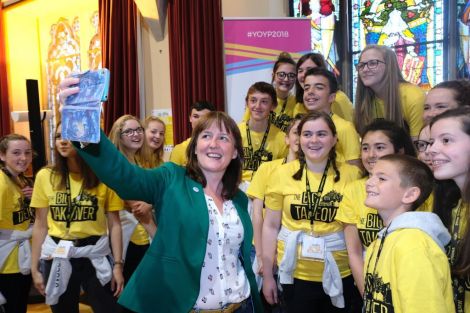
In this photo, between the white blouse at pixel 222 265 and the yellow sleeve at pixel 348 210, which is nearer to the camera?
the white blouse at pixel 222 265

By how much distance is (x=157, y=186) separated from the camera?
1.58 m

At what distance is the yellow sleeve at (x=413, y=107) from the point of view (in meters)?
2.73

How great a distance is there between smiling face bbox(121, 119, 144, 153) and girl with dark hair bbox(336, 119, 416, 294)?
1.58 metres

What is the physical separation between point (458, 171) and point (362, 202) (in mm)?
588

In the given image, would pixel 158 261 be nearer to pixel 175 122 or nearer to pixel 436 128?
pixel 436 128

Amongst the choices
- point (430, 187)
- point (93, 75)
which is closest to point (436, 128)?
point (430, 187)

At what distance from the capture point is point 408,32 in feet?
15.7

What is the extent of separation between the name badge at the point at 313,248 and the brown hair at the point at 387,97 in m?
0.85

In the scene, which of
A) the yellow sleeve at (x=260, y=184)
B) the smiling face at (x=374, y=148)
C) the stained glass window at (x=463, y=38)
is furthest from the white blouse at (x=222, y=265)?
the stained glass window at (x=463, y=38)

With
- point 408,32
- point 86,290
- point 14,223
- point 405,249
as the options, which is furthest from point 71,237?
point 408,32

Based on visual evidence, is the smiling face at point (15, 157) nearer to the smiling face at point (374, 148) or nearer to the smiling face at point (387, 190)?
the smiling face at point (374, 148)

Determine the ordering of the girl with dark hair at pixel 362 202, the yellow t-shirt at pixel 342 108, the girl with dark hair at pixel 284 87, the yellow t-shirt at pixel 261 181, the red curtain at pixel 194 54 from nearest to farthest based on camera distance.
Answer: the girl with dark hair at pixel 362 202, the yellow t-shirt at pixel 261 181, the yellow t-shirt at pixel 342 108, the girl with dark hair at pixel 284 87, the red curtain at pixel 194 54

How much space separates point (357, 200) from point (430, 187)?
0.49 m

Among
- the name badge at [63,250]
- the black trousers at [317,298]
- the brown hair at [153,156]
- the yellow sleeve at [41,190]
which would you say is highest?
the brown hair at [153,156]
